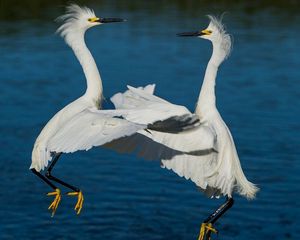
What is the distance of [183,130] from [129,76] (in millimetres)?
12114

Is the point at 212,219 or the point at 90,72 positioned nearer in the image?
the point at 212,219

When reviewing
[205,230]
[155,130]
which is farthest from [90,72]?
[205,230]

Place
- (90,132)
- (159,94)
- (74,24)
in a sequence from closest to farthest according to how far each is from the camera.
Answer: (90,132) → (74,24) → (159,94)

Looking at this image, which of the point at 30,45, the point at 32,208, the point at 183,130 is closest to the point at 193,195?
the point at 32,208

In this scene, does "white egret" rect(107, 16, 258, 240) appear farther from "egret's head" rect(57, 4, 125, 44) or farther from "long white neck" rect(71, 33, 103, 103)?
"egret's head" rect(57, 4, 125, 44)

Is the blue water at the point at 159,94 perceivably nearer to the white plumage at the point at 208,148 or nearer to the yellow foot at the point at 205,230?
the white plumage at the point at 208,148

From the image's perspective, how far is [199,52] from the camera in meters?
25.1

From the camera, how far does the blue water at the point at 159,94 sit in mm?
14117

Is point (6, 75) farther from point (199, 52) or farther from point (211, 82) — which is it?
point (211, 82)

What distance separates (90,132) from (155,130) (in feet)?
2.52

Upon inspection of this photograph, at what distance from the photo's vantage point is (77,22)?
1112cm

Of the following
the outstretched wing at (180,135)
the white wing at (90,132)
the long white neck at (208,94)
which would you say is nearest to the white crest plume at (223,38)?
the long white neck at (208,94)

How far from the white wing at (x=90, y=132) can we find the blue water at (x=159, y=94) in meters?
2.09

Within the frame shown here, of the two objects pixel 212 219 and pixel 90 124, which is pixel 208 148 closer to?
pixel 90 124
